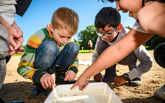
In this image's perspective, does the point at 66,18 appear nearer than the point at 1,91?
Yes

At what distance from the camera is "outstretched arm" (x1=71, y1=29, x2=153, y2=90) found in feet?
2.89

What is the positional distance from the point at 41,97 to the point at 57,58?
50cm

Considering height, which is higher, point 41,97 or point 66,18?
point 66,18

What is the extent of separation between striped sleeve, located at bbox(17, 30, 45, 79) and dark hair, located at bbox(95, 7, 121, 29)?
77 cm

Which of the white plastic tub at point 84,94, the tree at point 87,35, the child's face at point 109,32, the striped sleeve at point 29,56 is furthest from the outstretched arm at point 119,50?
the tree at point 87,35

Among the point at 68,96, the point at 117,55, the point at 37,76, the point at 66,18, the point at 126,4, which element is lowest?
the point at 68,96

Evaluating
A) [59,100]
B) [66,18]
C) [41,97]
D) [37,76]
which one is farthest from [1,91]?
[66,18]

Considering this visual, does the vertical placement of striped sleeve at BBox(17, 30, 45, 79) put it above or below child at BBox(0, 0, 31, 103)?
below

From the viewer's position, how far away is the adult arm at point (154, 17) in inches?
17.1

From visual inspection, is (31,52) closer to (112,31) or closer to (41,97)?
(41,97)

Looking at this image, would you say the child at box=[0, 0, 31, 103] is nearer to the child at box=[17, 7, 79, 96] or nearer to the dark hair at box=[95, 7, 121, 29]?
the child at box=[17, 7, 79, 96]

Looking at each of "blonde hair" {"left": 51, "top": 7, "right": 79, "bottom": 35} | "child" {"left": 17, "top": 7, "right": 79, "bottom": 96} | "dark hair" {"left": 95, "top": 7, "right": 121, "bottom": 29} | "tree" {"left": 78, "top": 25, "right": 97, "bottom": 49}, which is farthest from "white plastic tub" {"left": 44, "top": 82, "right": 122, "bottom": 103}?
"tree" {"left": 78, "top": 25, "right": 97, "bottom": 49}

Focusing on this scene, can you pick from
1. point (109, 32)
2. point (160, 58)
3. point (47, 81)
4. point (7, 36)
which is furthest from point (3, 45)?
point (160, 58)

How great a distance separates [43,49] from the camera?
51.3 inches
